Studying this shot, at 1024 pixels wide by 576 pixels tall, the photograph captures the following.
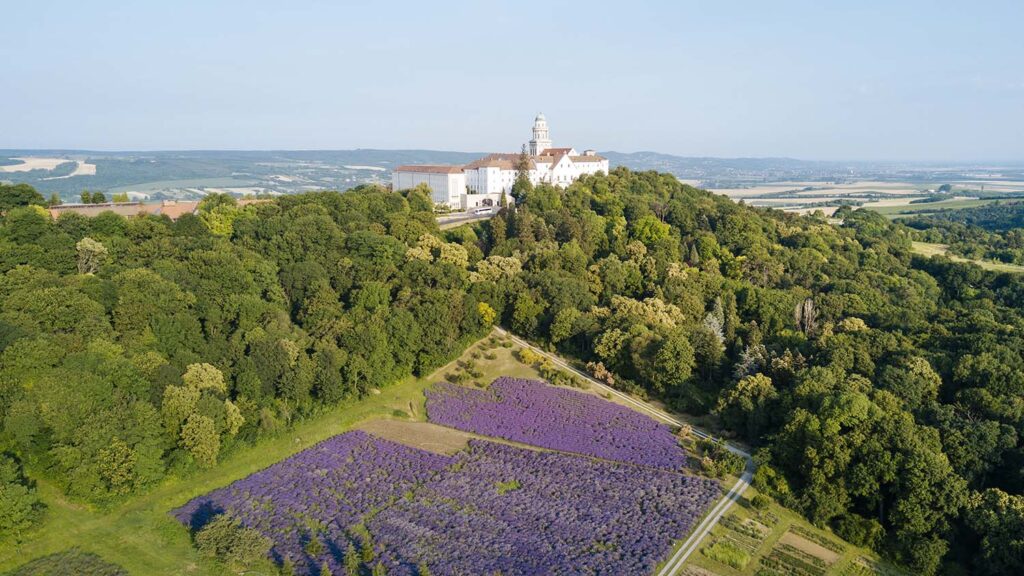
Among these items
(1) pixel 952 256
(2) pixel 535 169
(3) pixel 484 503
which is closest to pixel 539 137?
(2) pixel 535 169

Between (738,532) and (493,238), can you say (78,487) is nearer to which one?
(738,532)

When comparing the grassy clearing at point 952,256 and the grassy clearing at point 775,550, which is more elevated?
the grassy clearing at point 952,256

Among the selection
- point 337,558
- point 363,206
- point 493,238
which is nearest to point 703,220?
point 493,238

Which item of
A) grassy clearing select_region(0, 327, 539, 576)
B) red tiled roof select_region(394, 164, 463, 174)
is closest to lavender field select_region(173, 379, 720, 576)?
grassy clearing select_region(0, 327, 539, 576)

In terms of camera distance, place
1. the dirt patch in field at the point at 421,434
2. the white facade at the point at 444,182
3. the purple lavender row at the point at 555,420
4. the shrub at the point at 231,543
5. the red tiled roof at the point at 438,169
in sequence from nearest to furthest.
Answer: the shrub at the point at 231,543 → the purple lavender row at the point at 555,420 → the dirt patch in field at the point at 421,434 → the white facade at the point at 444,182 → the red tiled roof at the point at 438,169

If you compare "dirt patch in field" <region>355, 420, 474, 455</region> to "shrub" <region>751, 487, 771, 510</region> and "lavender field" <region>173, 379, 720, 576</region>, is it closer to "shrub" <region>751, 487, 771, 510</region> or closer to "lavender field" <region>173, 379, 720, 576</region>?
"lavender field" <region>173, 379, 720, 576</region>

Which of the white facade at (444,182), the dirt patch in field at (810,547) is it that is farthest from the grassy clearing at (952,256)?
the white facade at (444,182)

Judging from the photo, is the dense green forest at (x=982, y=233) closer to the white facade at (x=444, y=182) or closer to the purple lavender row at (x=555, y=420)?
the white facade at (x=444, y=182)
